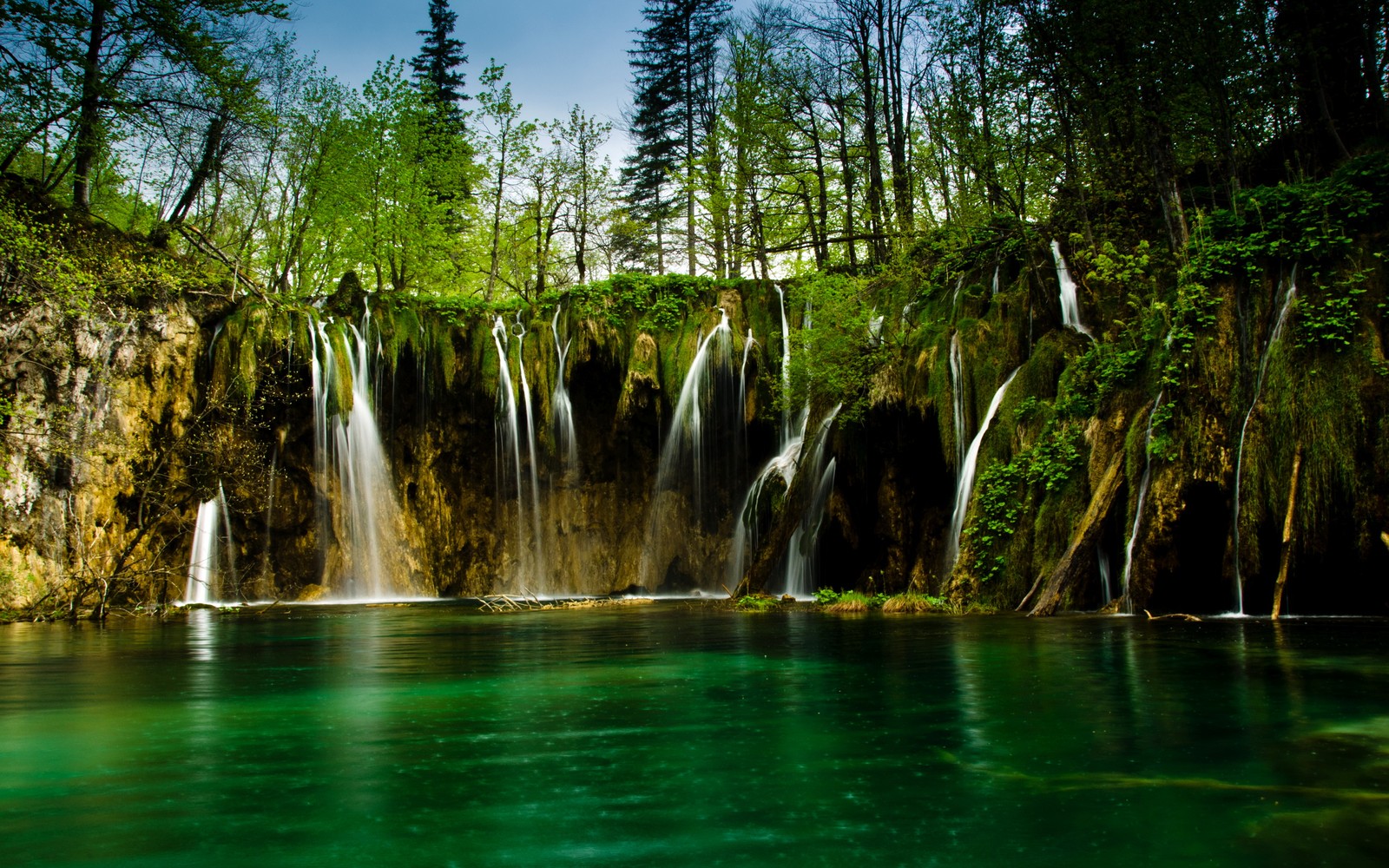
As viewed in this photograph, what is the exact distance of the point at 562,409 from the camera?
23297 millimetres

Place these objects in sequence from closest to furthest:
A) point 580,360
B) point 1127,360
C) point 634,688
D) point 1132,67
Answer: point 634,688, point 1127,360, point 1132,67, point 580,360

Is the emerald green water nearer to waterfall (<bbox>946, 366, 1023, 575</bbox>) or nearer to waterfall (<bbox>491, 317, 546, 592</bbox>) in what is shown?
waterfall (<bbox>946, 366, 1023, 575</bbox>)

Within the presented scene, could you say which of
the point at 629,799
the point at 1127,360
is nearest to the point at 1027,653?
the point at 629,799

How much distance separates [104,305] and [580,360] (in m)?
9.96

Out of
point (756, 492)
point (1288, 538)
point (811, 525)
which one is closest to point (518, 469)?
point (756, 492)

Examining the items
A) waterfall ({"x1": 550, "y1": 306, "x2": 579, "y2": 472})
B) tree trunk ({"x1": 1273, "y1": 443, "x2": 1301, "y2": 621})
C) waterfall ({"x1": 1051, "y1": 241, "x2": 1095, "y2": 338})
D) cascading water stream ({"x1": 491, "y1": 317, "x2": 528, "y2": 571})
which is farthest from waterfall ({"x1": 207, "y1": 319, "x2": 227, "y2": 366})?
tree trunk ({"x1": 1273, "y1": 443, "x2": 1301, "y2": 621})

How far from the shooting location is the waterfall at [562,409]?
23.1 m

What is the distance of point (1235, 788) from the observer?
3.55m

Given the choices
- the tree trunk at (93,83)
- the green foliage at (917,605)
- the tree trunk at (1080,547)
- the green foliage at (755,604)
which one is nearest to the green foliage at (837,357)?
the green foliage at (755,604)

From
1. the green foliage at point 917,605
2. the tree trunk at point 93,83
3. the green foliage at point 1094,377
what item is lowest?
Result: the green foliage at point 917,605

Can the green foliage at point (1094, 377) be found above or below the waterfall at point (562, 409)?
below

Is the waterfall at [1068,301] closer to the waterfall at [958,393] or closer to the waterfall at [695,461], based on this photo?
the waterfall at [958,393]

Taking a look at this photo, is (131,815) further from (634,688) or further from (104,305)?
(104,305)

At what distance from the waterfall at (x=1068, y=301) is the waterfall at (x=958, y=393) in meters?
1.81
